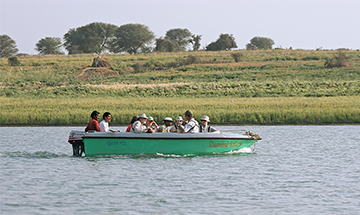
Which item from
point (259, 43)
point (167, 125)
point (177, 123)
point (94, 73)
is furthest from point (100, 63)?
point (177, 123)

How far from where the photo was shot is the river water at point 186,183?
439 inches

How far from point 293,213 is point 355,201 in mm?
1963

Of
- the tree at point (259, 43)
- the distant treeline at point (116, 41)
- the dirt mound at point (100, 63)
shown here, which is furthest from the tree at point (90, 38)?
the tree at point (259, 43)

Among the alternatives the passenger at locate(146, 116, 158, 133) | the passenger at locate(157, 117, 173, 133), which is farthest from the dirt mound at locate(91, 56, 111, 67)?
the passenger at locate(157, 117, 173, 133)

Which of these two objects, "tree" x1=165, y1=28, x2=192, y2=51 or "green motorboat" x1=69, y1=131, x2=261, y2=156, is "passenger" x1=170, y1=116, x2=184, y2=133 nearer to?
"green motorboat" x1=69, y1=131, x2=261, y2=156

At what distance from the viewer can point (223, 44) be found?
344 ft

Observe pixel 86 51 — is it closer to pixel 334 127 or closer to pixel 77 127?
pixel 77 127

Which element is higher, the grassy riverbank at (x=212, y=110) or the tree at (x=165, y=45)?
the tree at (x=165, y=45)

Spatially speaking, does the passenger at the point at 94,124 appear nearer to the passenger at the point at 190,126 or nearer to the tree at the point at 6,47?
the passenger at the point at 190,126

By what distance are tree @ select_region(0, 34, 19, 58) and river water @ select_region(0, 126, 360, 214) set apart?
95.3m

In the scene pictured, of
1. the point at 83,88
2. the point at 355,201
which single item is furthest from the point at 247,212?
the point at 83,88

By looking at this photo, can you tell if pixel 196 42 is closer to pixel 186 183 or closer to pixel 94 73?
pixel 94 73

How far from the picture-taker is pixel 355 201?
1169 cm

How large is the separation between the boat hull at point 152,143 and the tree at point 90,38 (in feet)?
297
